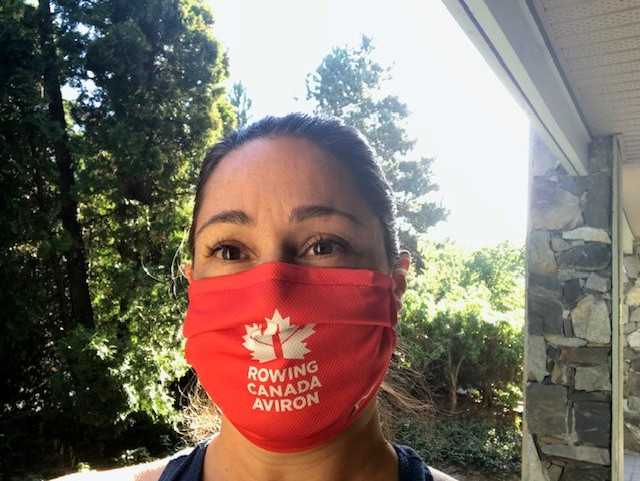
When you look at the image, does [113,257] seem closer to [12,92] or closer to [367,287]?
[12,92]

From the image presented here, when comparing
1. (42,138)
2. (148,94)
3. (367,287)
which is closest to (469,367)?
(148,94)

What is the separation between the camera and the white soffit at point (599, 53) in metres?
2.10

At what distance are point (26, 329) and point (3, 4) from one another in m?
4.23

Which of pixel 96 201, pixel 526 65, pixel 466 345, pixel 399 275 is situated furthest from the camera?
pixel 466 345

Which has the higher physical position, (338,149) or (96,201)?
(96,201)

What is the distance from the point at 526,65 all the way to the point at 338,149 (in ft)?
4.12

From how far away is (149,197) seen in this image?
24.1ft

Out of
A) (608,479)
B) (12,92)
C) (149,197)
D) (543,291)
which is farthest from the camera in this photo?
(149,197)

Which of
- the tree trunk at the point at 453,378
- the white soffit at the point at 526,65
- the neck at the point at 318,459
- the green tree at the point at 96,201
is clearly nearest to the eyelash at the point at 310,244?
the neck at the point at 318,459

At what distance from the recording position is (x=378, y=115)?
646 inches

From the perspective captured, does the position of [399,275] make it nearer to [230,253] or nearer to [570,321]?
[230,253]

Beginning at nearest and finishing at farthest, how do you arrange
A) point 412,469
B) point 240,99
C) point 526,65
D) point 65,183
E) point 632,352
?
point 412,469 → point 526,65 → point 632,352 → point 65,183 → point 240,99

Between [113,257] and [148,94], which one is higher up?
[148,94]

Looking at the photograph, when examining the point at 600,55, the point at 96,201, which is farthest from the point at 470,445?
the point at 96,201
